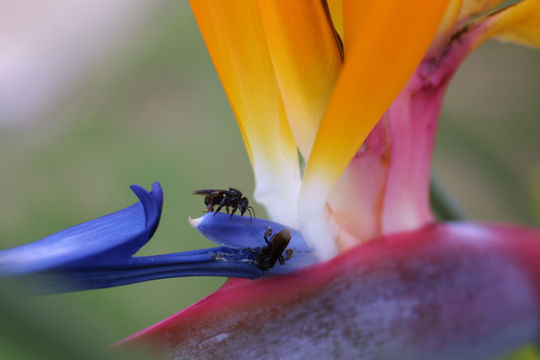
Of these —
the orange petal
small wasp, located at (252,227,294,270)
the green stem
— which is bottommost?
the green stem

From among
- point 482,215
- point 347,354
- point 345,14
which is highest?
point 345,14

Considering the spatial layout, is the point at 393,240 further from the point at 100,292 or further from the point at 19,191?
the point at 19,191

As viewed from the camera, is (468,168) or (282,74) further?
(468,168)

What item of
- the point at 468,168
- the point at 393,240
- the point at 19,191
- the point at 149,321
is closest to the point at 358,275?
the point at 393,240

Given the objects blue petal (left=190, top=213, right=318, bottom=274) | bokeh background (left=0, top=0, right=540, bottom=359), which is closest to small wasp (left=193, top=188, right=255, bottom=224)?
blue petal (left=190, top=213, right=318, bottom=274)

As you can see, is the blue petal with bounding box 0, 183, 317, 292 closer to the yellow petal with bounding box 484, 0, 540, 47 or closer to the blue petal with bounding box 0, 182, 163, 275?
the blue petal with bounding box 0, 182, 163, 275

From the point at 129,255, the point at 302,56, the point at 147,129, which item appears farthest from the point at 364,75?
the point at 147,129

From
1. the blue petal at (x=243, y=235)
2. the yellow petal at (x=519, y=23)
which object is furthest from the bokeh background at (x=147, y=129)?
the blue petal at (x=243, y=235)
